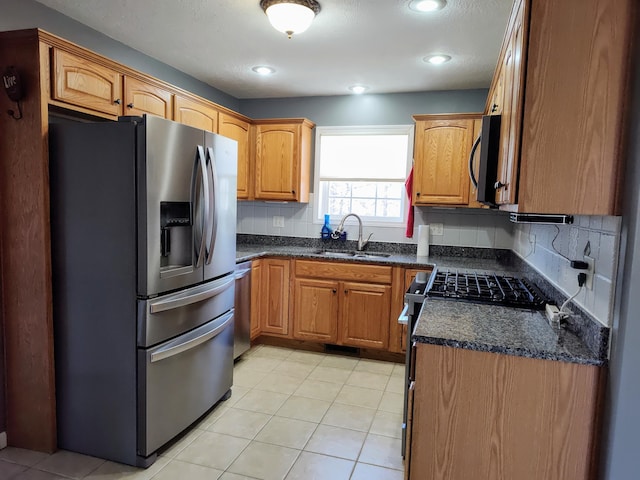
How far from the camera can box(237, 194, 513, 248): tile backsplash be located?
12.3ft

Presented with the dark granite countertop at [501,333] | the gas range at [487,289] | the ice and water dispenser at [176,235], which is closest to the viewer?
the dark granite countertop at [501,333]

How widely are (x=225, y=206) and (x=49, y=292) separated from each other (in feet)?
3.37

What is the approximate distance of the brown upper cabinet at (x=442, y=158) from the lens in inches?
137

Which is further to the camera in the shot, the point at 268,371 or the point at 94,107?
the point at 268,371

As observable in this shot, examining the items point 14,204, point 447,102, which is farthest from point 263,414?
point 447,102

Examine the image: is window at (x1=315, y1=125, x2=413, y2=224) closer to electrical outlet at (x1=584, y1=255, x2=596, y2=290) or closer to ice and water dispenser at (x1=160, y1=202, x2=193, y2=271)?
ice and water dispenser at (x1=160, y1=202, x2=193, y2=271)

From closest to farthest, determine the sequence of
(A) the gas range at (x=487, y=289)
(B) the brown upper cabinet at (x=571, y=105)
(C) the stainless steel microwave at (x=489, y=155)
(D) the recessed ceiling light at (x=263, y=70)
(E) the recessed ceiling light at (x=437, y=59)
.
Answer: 1. (B) the brown upper cabinet at (x=571, y=105)
2. (C) the stainless steel microwave at (x=489, y=155)
3. (A) the gas range at (x=487, y=289)
4. (E) the recessed ceiling light at (x=437, y=59)
5. (D) the recessed ceiling light at (x=263, y=70)

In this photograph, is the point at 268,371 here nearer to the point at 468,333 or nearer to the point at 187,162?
the point at 187,162

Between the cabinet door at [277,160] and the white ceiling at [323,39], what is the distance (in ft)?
1.51

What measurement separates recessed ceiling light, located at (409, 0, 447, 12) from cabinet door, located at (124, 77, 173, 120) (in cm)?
165

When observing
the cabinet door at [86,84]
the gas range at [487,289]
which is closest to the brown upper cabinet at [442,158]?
the gas range at [487,289]

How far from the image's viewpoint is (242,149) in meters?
3.90

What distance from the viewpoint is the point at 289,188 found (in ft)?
13.0

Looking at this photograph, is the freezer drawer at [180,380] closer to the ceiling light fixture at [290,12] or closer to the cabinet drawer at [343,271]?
the cabinet drawer at [343,271]
